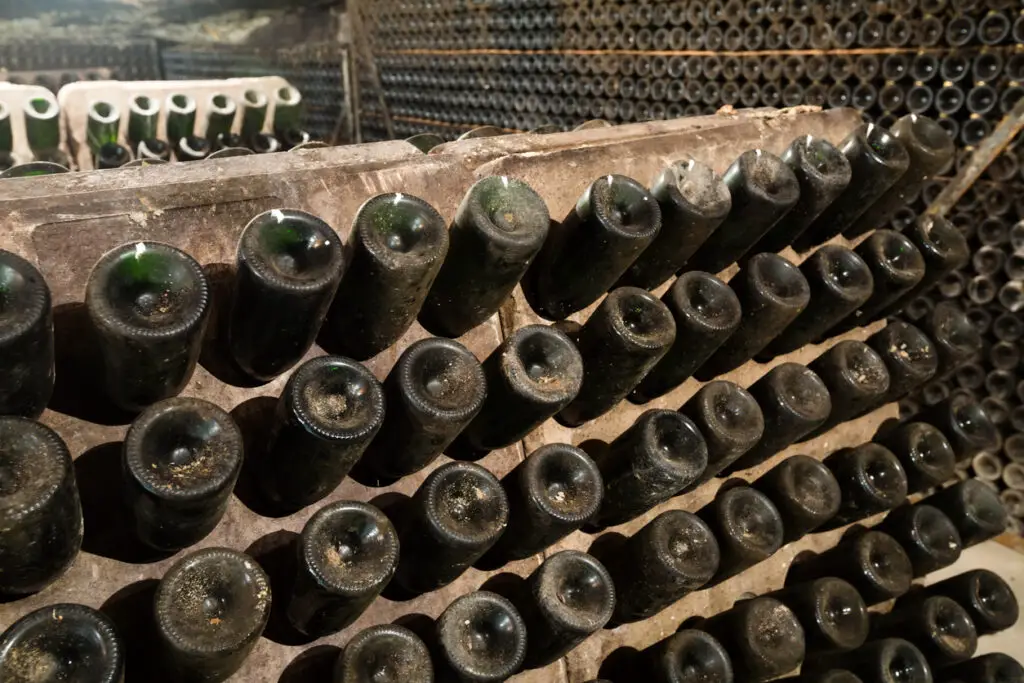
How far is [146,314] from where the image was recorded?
0.86 meters

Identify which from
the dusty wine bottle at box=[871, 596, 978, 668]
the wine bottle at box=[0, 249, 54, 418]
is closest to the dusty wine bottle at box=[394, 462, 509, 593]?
the wine bottle at box=[0, 249, 54, 418]

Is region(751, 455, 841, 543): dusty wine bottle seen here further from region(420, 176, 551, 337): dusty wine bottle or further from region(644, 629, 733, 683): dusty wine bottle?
region(420, 176, 551, 337): dusty wine bottle

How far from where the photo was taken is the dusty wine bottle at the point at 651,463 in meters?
1.25

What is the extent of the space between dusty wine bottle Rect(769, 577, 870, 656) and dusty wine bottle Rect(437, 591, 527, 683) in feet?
2.26

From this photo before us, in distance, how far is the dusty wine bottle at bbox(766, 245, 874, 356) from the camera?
1.54m

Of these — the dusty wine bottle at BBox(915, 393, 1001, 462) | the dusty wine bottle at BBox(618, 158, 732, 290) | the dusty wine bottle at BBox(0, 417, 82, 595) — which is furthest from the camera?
the dusty wine bottle at BBox(915, 393, 1001, 462)

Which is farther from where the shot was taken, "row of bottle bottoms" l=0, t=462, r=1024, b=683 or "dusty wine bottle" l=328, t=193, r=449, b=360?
"dusty wine bottle" l=328, t=193, r=449, b=360

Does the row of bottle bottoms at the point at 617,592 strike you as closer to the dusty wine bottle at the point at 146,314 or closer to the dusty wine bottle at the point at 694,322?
the dusty wine bottle at the point at 146,314

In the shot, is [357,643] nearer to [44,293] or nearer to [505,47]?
[44,293]

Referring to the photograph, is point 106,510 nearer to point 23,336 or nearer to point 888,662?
point 23,336

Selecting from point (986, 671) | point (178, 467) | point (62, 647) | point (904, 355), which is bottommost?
point (986, 671)

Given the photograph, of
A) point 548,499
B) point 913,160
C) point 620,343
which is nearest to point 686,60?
point 913,160

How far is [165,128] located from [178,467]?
3.17m

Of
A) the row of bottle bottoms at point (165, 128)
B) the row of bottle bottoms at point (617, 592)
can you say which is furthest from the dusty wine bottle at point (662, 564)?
Answer: the row of bottle bottoms at point (165, 128)
